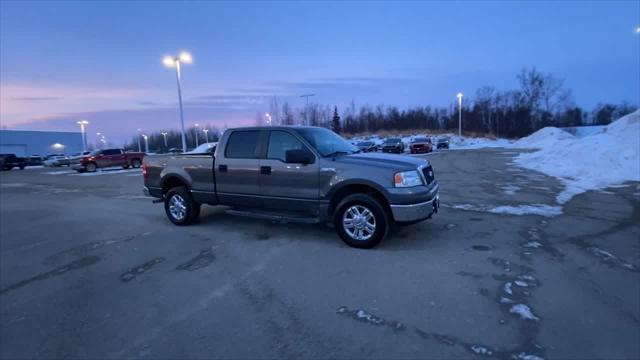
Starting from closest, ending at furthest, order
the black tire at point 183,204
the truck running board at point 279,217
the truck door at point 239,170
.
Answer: the truck running board at point 279,217 → the truck door at point 239,170 → the black tire at point 183,204

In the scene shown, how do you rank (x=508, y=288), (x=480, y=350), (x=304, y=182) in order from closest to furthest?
(x=480, y=350)
(x=508, y=288)
(x=304, y=182)

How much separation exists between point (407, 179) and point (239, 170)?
3.19 metres

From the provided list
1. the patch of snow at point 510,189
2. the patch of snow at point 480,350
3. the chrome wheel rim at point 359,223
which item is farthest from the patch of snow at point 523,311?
the patch of snow at point 510,189

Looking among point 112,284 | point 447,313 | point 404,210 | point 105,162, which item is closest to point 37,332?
point 112,284

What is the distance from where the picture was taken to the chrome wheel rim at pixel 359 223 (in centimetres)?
627

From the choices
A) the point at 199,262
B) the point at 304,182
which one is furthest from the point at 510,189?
the point at 199,262

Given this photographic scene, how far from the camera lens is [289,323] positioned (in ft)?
13.1

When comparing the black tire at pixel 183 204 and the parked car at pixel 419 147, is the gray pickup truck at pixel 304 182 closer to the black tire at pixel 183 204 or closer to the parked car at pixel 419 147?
the black tire at pixel 183 204

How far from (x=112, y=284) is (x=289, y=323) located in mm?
2792

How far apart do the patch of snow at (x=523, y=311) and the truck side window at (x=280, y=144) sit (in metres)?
4.12

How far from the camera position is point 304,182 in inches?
267

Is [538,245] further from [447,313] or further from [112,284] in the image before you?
[112,284]

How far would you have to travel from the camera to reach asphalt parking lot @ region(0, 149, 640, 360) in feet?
11.9

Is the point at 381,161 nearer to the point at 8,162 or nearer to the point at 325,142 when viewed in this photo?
the point at 325,142
